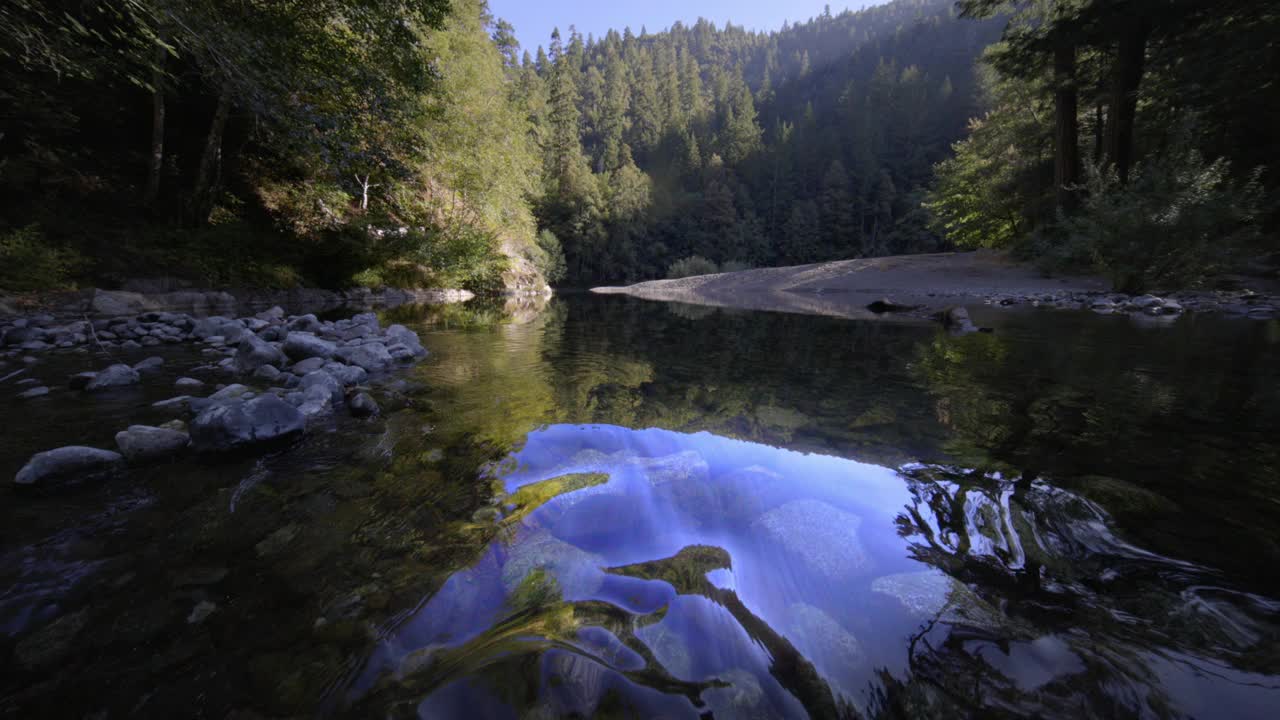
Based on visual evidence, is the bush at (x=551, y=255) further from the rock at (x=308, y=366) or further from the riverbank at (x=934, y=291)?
the rock at (x=308, y=366)

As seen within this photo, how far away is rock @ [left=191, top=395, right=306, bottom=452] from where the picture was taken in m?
2.13

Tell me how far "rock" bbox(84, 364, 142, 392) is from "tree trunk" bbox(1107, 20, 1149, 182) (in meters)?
20.0

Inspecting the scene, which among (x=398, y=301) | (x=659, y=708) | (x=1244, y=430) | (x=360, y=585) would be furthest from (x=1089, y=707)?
(x=398, y=301)

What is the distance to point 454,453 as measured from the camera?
2244mm

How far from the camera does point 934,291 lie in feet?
52.4

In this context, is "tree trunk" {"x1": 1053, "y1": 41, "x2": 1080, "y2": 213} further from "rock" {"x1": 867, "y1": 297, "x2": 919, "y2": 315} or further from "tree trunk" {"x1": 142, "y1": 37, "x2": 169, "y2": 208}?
"tree trunk" {"x1": 142, "y1": 37, "x2": 169, "y2": 208}

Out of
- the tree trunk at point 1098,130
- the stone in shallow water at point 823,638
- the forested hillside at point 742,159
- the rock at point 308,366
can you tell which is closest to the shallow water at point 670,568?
the stone in shallow water at point 823,638

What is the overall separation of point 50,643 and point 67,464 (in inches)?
52.5

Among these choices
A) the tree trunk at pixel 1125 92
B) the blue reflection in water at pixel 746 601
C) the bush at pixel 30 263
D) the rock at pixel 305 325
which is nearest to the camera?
the blue reflection in water at pixel 746 601

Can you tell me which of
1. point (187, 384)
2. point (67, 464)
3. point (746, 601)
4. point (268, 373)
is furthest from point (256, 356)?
point (746, 601)

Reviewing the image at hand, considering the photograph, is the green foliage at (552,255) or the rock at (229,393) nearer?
the rock at (229,393)

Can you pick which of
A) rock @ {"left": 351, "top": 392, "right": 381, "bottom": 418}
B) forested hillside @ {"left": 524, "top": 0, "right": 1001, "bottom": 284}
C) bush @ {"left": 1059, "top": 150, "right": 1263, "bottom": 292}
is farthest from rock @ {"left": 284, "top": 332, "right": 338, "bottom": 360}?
forested hillside @ {"left": 524, "top": 0, "right": 1001, "bottom": 284}

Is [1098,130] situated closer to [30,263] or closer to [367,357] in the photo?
[367,357]

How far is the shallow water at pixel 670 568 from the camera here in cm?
89
